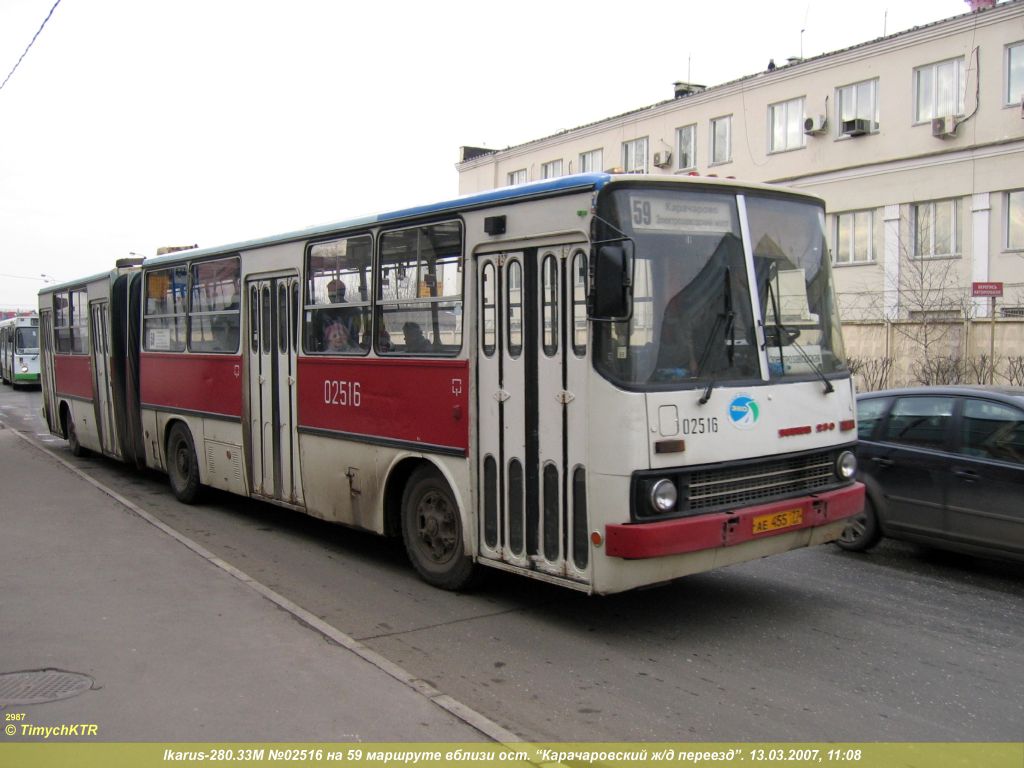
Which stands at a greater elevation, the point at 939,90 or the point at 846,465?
the point at 939,90

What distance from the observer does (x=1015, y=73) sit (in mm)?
26797

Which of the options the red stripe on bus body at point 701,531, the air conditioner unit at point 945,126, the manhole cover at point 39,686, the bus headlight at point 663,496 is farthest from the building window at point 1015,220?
the manhole cover at point 39,686

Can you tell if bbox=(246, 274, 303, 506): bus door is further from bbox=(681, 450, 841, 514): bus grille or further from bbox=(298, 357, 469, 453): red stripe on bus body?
bbox=(681, 450, 841, 514): bus grille

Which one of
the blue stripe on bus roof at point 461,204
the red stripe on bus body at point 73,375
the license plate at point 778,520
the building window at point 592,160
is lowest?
the license plate at point 778,520

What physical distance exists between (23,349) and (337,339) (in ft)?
133

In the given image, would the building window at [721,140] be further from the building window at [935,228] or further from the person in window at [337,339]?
the person in window at [337,339]

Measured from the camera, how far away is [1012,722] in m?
5.07

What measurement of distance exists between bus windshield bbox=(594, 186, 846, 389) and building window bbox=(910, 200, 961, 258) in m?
24.1

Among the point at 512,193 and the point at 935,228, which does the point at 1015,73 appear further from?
the point at 512,193

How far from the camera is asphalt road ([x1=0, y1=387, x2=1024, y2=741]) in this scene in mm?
5133

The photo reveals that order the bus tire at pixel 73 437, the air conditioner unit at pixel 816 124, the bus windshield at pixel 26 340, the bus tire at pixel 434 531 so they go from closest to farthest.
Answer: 1. the bus tire at pixel 434 531
2. the bus tire at pixel 73 437
3. the air conditioner unit at pixel 816 124
4. the bus windshield at pixel 26 340

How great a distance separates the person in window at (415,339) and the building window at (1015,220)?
24.3 m

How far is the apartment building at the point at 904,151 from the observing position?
2703 centimetres

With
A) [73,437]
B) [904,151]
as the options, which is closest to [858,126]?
[904,151]
